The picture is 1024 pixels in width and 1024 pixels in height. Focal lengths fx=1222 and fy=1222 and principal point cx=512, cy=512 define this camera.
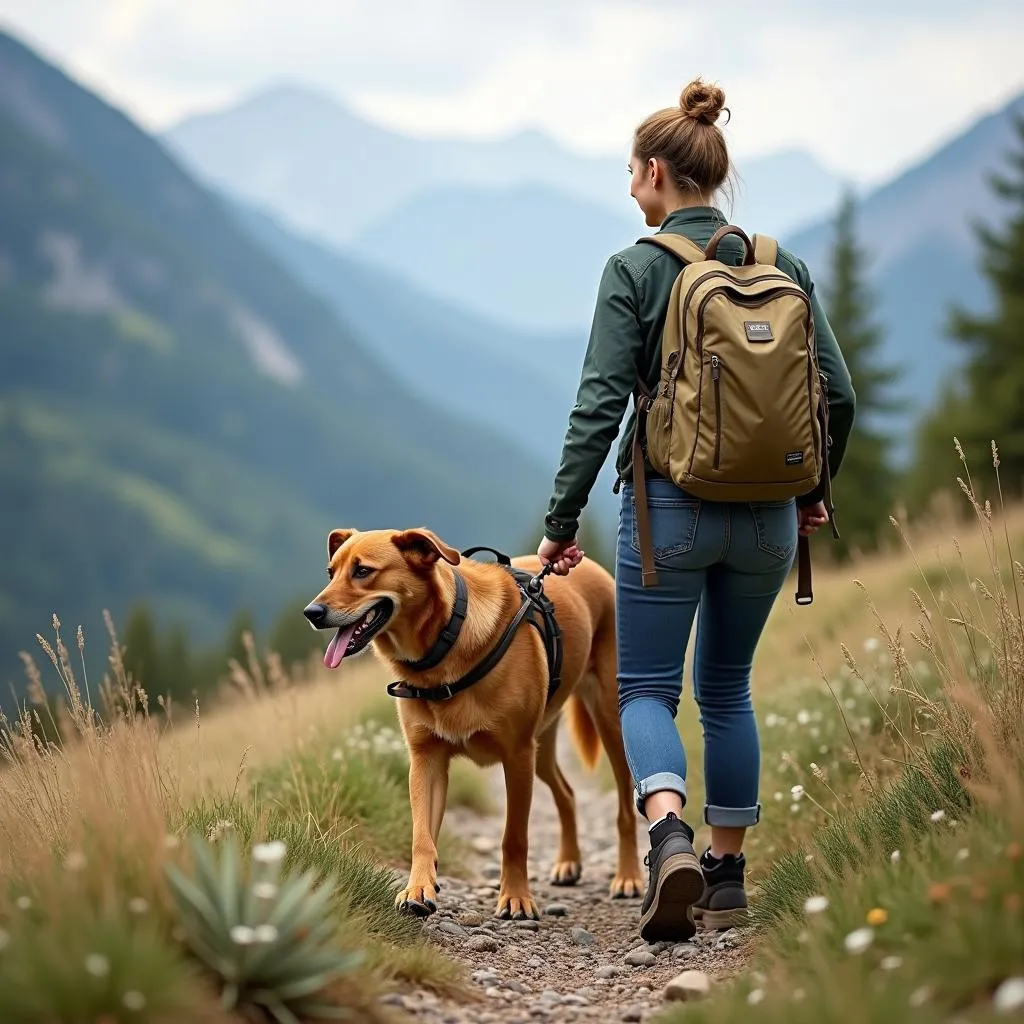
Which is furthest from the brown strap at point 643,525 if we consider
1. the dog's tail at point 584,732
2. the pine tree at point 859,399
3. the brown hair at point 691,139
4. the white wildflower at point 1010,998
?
the pine tree at point 859,399

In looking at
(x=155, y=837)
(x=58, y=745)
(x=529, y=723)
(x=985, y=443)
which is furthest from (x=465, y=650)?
(x=985, y=443)

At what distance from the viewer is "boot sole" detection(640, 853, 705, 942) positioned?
3801 mm

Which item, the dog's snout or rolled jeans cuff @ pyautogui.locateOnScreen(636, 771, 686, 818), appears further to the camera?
the dog's snout

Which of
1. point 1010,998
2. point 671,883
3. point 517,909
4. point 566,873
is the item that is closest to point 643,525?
point 671,883

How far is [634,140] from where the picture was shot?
4.19m

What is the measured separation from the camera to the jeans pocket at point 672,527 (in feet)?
13.0

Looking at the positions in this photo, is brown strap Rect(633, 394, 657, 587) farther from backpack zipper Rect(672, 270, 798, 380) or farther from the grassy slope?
the grassy slope

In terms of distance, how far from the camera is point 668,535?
397 centimetres

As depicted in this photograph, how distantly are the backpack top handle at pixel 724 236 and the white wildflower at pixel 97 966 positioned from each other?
8.92 feet

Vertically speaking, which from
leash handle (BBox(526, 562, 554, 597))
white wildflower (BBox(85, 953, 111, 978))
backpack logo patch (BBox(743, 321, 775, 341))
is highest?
backpack logo patch (BBox(743, 321, 775, 341))

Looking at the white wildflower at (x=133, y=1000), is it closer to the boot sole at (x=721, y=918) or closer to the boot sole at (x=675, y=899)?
the boot sole at (x=675, y=899)

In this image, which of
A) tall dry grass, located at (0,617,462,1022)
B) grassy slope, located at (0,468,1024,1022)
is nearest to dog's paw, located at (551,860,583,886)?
grassy slope, located at (0,468,1024,1022)

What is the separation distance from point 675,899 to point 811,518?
152cm

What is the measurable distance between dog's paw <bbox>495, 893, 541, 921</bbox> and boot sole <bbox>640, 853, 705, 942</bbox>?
864 mm
